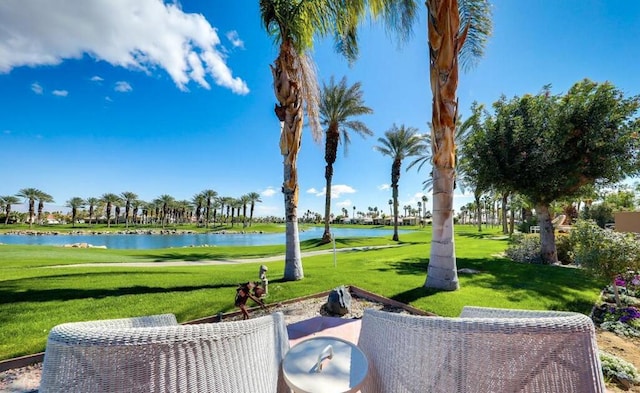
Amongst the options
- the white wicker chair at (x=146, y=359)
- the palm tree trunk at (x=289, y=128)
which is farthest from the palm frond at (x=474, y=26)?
the white wicker chair at (x=146, y=359)

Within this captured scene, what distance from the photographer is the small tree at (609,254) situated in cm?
Answer: 523

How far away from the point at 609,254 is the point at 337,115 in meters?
16.5

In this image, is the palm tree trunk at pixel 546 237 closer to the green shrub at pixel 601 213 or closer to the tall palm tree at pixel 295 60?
the tall palm tree at pixel 295 60

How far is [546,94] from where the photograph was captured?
11.4m

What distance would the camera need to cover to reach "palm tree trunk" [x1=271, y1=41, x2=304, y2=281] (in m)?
7.14

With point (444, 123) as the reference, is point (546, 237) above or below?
below

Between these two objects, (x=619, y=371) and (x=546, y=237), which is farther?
(x=546, y=237)

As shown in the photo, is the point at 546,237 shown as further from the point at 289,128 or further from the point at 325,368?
the point at 325,368

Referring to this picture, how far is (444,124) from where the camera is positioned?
6035 millimetres

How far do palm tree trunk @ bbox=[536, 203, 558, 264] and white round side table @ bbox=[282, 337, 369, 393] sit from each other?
12.1 m

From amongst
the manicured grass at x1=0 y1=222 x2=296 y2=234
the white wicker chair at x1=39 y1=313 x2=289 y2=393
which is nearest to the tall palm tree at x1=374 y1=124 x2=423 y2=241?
the white wicker chair at x1=39 y1=313 x2=289 y2=393

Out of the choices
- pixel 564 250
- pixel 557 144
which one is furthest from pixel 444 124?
pixel 564 250

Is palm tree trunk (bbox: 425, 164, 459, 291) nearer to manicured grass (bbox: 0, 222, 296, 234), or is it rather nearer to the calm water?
the calm water

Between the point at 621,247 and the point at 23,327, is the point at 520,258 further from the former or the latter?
the point at 23,327
